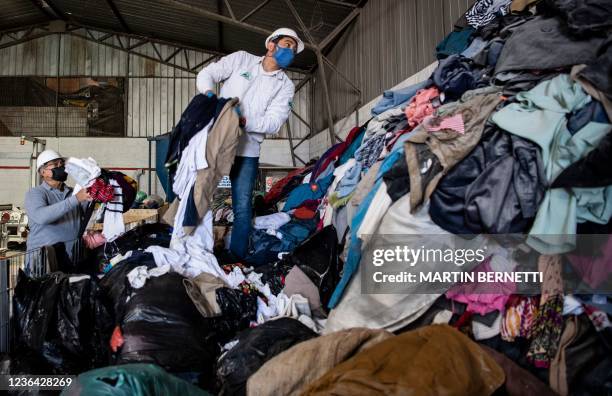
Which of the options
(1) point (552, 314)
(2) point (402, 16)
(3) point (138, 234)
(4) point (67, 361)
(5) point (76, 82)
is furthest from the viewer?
(5) point (76, 82)

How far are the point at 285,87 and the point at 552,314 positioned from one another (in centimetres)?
217

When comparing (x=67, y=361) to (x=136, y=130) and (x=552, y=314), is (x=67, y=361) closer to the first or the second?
(x=552, y=314)

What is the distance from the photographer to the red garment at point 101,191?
103 inches

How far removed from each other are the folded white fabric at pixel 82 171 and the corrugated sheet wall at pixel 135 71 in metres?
8.44

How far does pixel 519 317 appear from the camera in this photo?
1.49 meters

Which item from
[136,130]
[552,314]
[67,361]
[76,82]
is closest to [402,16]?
[552,314]

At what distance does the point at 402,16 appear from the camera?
521 cm

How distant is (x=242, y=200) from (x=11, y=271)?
4.56 ft

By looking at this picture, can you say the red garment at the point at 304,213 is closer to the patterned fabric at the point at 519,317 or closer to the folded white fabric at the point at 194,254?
the folded white fabric at the point at 194,254

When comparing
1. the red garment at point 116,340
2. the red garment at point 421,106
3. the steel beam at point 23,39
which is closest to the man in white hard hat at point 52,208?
the red garment at point 116,340

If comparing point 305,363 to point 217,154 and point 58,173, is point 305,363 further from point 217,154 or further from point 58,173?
point 58,173

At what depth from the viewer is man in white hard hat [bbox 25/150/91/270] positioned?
8.16 ft

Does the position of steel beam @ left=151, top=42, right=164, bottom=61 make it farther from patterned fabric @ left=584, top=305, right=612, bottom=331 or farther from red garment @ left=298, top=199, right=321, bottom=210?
patterned fabric @ left=584, top=305, right=612, bottom=331

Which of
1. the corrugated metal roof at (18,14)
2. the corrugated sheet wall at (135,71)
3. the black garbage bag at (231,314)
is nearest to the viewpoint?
the black garbage bag at (231,314)
